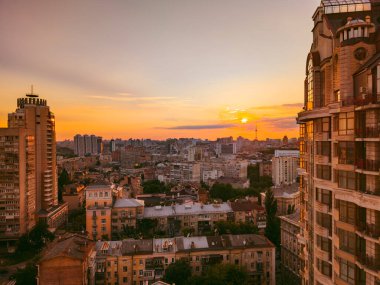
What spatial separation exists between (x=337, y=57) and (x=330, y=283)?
21.3ft

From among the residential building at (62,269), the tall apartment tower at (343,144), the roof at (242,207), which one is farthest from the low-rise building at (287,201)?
the tall apartment tower at (343,144)

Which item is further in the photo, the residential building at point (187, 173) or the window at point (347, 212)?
the residential building at point (187, 173)

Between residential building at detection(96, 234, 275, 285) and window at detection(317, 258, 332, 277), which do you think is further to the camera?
residential building at detection(96, 234, 275, 285)

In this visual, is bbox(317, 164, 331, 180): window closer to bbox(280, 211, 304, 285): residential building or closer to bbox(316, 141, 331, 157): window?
bbox(316, 141, 331, 157): window

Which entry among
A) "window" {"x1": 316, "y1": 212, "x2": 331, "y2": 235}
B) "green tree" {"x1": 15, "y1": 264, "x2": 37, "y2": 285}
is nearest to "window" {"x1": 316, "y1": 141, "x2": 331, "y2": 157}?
"window" {"x1": 316, "y1": 212, "x2": 331, "y2": 235}

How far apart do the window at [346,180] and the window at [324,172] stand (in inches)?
31.3

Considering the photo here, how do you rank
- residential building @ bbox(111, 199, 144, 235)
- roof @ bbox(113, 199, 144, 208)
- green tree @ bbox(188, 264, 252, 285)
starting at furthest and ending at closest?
1. roof @ bbox(113, 199, 144, 208)
2. residential building @ bbox(111, 199, 144, 235)
3. green tree @ bbox(188, 264, 252, 285)

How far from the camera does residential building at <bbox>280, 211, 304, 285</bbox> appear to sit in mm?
27438

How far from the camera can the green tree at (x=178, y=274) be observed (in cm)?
2322

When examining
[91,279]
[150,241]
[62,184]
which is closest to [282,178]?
[62,184]

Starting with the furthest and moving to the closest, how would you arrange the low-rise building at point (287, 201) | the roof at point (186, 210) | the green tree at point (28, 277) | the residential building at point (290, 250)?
the low-rise building at point (287, 201) < the roof at point (186, 210) < the residential building at point (290, 250) < the green tree at point (28, 277)

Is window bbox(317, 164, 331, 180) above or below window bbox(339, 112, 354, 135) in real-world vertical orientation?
below

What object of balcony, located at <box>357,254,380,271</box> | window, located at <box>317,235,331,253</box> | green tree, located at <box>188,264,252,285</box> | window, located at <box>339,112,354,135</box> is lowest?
green tree, located at <box>188,264,252,285</box>

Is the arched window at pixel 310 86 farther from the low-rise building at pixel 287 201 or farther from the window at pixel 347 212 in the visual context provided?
the low-rise building at pixel 287 201
